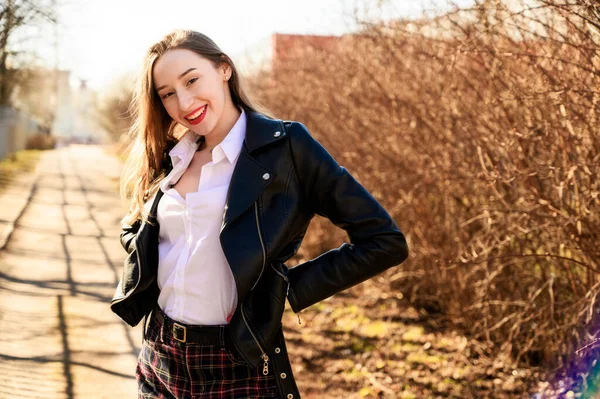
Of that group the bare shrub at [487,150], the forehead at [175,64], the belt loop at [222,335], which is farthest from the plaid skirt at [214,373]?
the bare shrub at [487,150]

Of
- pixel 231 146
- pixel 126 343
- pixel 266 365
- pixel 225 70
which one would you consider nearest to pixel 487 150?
pixel 225 70

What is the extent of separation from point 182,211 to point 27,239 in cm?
925

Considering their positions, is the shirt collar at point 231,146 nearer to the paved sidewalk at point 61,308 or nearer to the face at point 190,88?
the face at point 190,88

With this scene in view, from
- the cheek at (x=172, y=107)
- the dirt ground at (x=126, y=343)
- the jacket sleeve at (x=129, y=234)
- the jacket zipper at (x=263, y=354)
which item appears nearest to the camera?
the jacket zipper at (x=263, y=354)

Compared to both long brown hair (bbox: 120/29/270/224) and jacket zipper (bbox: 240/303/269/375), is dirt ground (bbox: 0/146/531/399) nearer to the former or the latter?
long brown hair (bbox: 120/29/270/224)

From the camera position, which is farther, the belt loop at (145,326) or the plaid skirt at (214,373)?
the belt loop at (145,326)

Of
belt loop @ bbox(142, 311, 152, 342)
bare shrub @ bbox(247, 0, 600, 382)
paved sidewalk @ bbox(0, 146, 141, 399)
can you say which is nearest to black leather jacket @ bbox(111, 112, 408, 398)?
belt loop @ bbox(142, 311, 152, 342)

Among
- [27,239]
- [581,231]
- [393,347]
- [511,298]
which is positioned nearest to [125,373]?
[393,347]

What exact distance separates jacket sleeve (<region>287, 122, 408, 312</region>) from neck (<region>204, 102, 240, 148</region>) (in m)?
0.30

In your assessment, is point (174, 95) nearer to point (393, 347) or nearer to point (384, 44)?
point (384, 44)

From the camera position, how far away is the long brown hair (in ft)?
8.12

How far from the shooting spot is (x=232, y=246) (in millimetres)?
2197

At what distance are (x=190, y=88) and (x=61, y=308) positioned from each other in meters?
5.29

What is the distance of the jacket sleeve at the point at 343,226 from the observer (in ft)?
7.41
